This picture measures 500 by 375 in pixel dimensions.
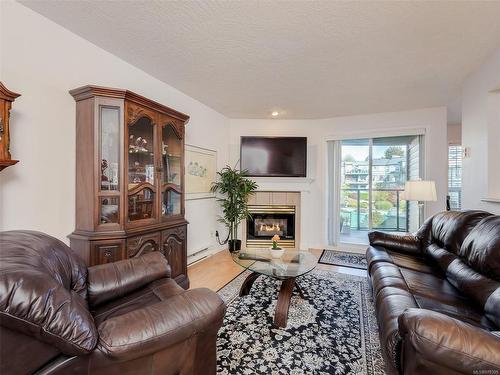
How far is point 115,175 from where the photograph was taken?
218 centimetres

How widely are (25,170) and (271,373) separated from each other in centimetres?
228

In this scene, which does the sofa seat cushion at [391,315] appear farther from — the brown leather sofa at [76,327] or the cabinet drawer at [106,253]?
the cabinet drawer at [106,253]

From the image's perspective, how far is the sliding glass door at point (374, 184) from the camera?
4398mm

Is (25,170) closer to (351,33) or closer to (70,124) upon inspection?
(70,124)

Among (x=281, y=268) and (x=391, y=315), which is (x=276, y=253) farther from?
(x=391, y=315)

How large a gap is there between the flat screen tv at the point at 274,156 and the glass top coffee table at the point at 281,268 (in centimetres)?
187

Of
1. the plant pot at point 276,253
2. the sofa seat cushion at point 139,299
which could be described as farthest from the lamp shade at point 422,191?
the sofa seat cushion at point 139,299

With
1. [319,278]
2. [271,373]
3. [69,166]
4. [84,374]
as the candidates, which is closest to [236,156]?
[319,278]

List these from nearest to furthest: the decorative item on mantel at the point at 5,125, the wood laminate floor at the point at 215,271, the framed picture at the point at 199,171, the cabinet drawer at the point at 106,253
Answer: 1. the decorative item on mantel at the point at 5,125
2. the cabinet drawer at the point at 106,253
3. the wood laminate floor at the point at 215,271
4. the framed picture at the point at 199,171

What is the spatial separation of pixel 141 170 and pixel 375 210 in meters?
4.08

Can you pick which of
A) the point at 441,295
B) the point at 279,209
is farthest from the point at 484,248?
the point at 279,209

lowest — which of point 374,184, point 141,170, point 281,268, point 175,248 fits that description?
point 281,268

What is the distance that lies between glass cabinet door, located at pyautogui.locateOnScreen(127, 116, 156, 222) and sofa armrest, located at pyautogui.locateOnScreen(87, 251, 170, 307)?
0.62 m

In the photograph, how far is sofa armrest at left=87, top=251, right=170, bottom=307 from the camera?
1580 mm
